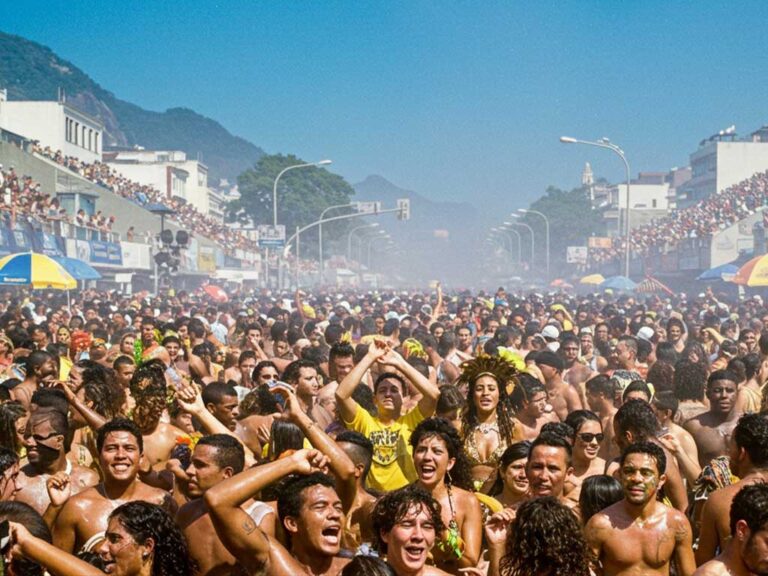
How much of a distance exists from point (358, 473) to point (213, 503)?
128cm

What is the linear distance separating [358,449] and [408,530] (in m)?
1.90

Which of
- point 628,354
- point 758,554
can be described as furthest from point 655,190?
point 758,554

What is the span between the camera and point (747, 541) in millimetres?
4477

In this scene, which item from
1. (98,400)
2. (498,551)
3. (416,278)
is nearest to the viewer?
(498,551)

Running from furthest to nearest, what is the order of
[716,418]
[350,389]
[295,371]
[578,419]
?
1. [295,371]
2. [716,418]
3. [350,389]
4. [578,419]

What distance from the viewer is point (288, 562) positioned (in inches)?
183

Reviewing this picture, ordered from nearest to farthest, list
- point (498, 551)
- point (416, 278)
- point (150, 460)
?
point (498, 551) → point (150, 460) → point (416, 278)

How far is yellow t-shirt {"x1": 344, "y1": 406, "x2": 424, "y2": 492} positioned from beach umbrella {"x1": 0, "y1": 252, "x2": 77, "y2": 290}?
534 inches

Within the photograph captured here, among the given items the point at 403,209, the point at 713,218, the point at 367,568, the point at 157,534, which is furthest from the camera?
the point at 713,218

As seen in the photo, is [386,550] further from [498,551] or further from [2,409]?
[2,409]

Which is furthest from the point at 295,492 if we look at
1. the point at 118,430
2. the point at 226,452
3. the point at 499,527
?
the point at 118,430

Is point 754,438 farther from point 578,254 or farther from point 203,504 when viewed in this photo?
point 578,254

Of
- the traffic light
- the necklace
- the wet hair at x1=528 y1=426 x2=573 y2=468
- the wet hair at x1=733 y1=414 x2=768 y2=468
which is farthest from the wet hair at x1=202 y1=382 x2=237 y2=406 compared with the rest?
the traffic light

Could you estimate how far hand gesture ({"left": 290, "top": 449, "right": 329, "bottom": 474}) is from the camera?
4.76 meters
